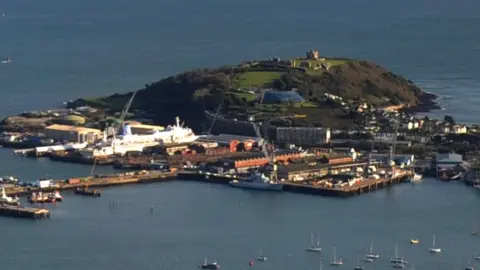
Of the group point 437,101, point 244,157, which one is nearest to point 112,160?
point 244,157

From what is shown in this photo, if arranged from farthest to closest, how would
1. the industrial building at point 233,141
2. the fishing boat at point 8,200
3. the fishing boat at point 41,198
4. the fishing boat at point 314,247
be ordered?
the industrial building at point 233,141 → the fishing boat at point 41,198 → the fishing boat at point 8,200 → the fishing boat at point 314,247

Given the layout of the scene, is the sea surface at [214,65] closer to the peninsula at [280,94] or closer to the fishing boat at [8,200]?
the fishing boat at [8,200]

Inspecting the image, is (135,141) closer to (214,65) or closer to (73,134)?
(73,134)

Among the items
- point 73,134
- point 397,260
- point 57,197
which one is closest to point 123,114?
point 73,134

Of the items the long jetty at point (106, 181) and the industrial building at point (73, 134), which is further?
the industrial building at point (73, 134)

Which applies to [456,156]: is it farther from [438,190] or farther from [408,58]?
[408,58]

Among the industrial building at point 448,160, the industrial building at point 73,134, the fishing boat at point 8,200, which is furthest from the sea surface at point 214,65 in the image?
the industrial building at point 73,134
